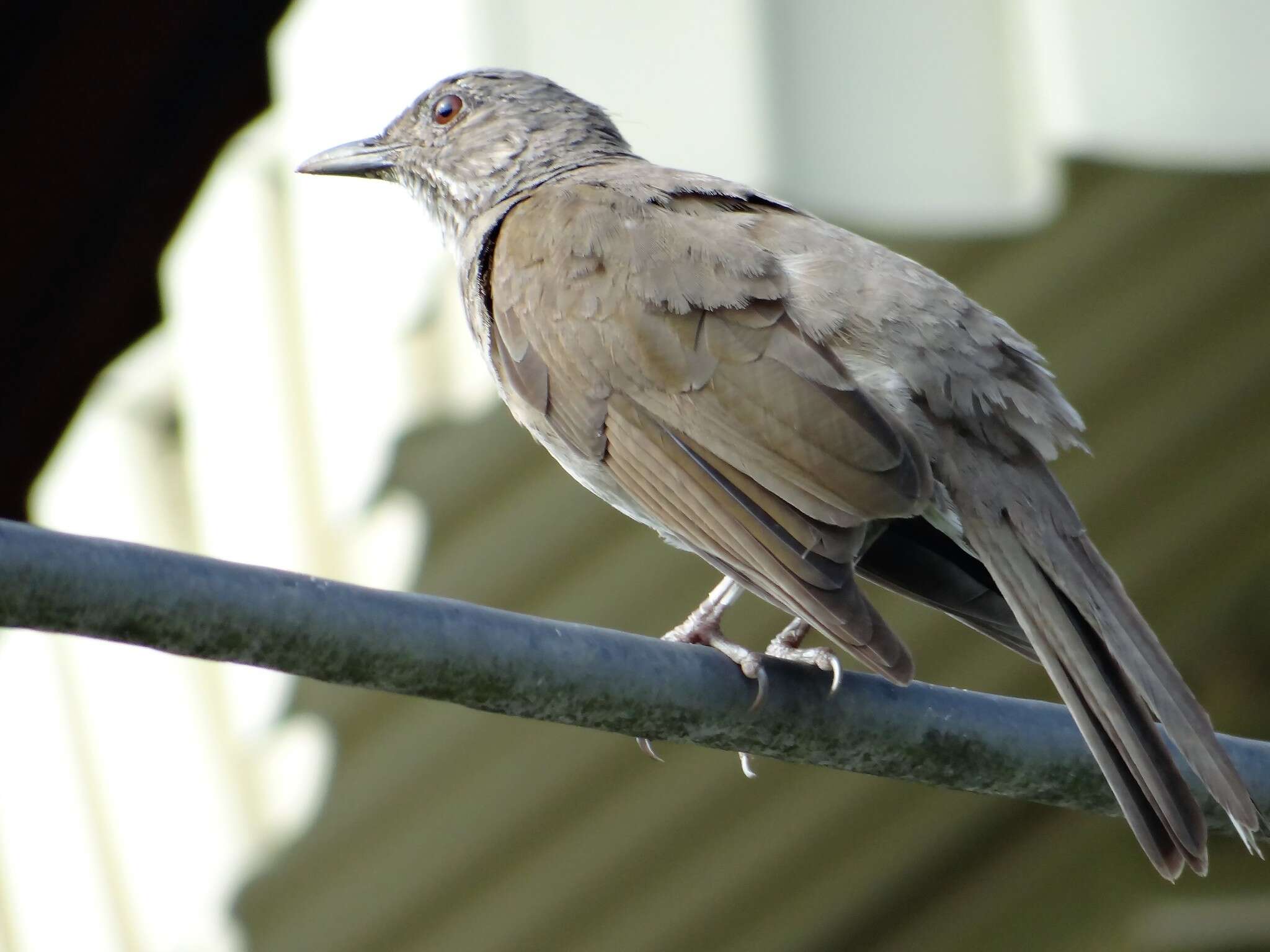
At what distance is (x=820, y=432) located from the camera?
13.2 ft

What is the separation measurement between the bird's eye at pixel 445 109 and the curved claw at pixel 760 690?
3.13m

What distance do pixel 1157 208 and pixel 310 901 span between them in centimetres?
400

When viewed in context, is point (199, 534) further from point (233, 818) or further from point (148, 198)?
point (148, 198)

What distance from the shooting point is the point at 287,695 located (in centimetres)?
619

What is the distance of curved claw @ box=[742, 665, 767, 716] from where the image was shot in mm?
3209

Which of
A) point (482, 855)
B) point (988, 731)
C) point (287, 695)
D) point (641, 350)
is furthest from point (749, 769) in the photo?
point (482, 855)

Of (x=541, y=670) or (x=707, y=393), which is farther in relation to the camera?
(x=707, y=393)

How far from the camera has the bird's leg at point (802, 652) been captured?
3.57 meters

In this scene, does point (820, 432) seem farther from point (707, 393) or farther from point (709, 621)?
point (709, 621)

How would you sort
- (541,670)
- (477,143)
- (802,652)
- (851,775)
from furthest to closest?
(851,775) < (477,143) < (802,652) < (541,670)

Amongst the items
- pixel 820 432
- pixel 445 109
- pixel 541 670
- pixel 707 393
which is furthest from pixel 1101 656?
pixel 445 109

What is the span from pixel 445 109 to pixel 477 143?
0.18m

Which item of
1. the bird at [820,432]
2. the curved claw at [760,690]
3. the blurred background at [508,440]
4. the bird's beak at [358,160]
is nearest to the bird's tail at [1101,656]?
the bird at [820,432]

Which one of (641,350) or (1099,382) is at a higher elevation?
(641,350)
